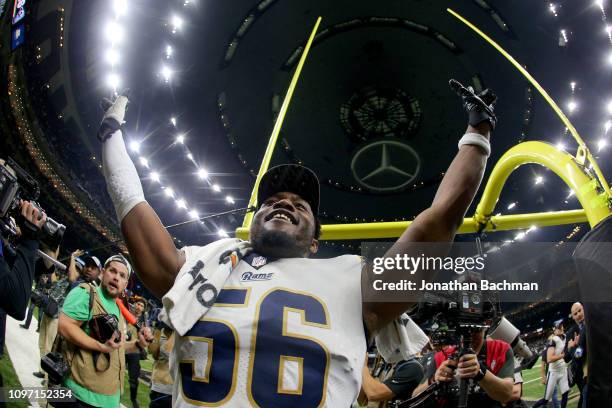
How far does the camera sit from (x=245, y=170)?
14430 millimetres

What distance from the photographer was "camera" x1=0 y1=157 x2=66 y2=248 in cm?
231

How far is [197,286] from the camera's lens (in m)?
1.38

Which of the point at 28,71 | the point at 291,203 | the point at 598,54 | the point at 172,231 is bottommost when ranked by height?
the point at 291,203

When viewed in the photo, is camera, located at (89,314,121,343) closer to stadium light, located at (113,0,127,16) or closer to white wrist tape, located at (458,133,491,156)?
white wrist tape, located at (458,133,491,156)

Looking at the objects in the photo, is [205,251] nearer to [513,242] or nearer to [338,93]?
[338,93]

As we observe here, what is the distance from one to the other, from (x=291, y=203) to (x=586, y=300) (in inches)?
46.0

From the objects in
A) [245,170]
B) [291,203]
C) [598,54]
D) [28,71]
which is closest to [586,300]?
[291,203]

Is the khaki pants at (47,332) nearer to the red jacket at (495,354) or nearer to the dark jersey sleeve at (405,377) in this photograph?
the dark jersey sleeve at (405,377)

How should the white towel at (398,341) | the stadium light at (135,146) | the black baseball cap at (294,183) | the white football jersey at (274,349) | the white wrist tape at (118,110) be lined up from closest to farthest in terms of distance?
1. the white football jersey at (274,349)
2. the white towel at (398,341)
3. the white wrist tape at (118,110)
4. the black baseball cap at (294,183)
5. the stadium light at (135,146)

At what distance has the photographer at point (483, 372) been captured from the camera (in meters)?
2.86

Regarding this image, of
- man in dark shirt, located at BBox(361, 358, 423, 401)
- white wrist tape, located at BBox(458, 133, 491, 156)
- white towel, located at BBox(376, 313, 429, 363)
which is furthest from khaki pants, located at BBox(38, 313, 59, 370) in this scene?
white wrist tape, located at BBox(458, 133, 491, 156)

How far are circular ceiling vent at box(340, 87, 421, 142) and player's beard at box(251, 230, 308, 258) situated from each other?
11716 millimetres

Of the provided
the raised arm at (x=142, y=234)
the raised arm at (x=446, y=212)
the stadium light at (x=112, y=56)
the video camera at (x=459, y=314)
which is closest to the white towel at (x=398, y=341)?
the raised arm at (x=446, y=212)

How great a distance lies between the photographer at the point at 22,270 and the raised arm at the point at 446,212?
5.88ft
